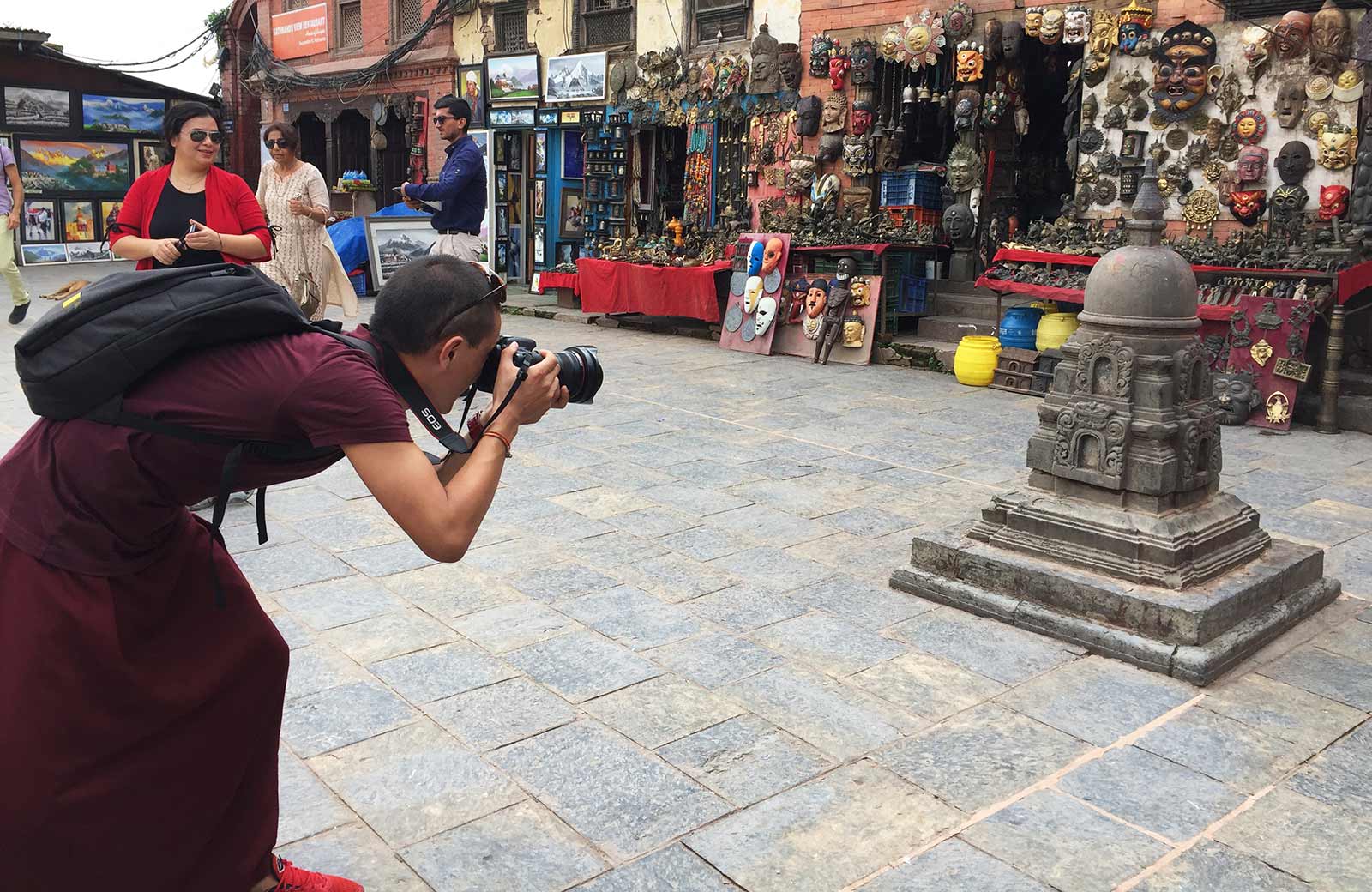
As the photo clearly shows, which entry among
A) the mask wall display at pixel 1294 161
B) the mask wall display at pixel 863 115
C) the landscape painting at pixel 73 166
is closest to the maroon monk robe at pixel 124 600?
the mask wall display at pixel 1294 161

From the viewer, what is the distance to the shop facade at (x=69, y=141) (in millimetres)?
19750

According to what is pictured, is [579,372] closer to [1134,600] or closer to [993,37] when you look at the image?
[1134,600]

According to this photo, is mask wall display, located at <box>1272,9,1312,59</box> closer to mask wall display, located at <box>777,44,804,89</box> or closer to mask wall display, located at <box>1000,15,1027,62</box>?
mask wall display, located at <box>1000,15,1027,62</box>

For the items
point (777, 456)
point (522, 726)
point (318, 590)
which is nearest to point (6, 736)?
point (522, 726)

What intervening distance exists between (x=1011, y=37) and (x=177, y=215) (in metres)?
8.13

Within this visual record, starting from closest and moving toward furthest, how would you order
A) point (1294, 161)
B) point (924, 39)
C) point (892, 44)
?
point (1294, 161), point (924, 39), point (892, 44)

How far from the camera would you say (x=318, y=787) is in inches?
125

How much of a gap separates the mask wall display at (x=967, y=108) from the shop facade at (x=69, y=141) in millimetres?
14579

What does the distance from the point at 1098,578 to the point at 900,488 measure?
6.54ft

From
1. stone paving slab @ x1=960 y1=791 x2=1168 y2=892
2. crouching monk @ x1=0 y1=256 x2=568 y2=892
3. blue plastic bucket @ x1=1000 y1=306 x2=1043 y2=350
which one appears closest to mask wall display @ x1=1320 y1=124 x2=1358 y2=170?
blue plastic bucket @ x1=1000 y1=306 x2=1043 y2=350

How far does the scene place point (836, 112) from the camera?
1258 cm

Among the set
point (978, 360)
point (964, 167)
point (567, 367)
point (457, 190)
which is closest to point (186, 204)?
point (457, 190)

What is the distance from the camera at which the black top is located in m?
5.14

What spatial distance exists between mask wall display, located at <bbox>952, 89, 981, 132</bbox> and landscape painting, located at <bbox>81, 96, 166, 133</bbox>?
579 inches
